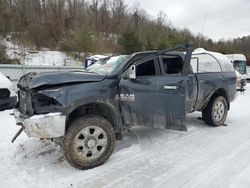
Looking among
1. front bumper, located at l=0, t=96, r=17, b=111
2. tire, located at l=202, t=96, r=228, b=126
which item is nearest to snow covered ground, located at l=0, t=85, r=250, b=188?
tire, located at l=202, t=96, r=228, b=126

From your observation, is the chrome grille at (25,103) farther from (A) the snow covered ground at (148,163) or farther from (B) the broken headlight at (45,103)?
(A) the snow covered ground at (148,163)

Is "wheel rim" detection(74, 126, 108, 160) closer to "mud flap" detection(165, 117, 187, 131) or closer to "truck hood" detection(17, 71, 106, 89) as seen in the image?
"truck hood" detection(17, 71, 106, 89)

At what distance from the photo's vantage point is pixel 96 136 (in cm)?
392

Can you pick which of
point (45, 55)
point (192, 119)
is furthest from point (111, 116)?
point (45, 55)

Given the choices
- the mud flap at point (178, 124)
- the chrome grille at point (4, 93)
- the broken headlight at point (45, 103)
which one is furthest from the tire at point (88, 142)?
the chrome grille at point (4, 93)

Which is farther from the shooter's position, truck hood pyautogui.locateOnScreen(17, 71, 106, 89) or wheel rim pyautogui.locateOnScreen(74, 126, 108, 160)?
wheel rim pyautogui.locateOnScreen(74, 126, 108, 160)

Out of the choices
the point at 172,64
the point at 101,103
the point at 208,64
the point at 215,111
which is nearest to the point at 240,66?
the point at 208,64

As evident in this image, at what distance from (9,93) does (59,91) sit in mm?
4983

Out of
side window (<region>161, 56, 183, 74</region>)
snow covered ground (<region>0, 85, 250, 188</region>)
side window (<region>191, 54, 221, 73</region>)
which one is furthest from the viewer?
side window (<region>191, 54, 221, 73</region>)

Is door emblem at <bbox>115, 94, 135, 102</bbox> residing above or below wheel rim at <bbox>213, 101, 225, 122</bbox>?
above

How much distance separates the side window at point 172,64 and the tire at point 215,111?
157 centimetres

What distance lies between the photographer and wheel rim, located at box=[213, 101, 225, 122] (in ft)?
20.5

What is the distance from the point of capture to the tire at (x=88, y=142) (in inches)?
146

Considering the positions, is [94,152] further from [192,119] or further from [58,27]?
[58,27]
